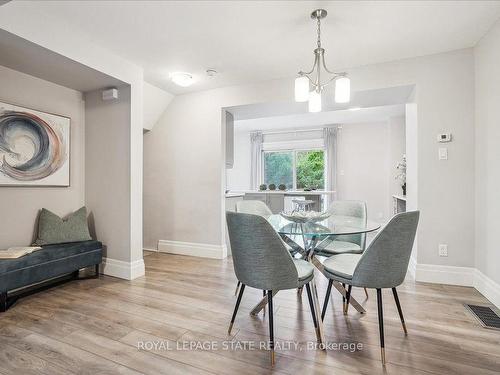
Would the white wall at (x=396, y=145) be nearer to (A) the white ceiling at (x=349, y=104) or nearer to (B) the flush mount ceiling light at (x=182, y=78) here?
(A) the white ceiling at (x=349, y=104)

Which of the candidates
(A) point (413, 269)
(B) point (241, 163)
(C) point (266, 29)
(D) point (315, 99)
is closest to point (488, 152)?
(A) point (413, 269)

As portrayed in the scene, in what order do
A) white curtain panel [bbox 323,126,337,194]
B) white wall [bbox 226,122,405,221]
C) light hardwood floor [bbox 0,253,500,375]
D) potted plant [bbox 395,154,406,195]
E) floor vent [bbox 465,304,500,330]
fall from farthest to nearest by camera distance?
white curtain panel [bbox 323,126,337,194] < white wall [bbox 226,122,405,221] < potted plant [bbox 395,154,406,195] < floor vent [bbox 465,304,500,330] < light hardwood floor [bbox 0,253,500,375]

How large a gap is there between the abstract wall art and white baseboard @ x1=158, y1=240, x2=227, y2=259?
5.39ft

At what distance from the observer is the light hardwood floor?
5.09ft

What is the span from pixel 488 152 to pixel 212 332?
2.84m

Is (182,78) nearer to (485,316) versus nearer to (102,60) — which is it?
(102,60)

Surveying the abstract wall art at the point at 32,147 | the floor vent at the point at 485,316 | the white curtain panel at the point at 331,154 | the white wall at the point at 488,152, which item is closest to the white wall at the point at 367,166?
the white curtain panel at the point at 331,154

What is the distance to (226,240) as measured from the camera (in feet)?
13.5

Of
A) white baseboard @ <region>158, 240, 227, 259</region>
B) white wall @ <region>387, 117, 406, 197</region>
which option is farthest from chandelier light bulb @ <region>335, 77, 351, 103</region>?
white wall @ <region>387, 117, 406, 197</region>

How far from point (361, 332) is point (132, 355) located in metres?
1.52

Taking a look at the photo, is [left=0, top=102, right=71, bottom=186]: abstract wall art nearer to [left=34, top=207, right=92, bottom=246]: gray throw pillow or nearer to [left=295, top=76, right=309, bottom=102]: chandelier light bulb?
[left=34, top=207, right=92, bottom=246]: gray throw pillow

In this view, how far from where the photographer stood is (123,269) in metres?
3.04

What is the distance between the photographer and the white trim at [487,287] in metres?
2.31

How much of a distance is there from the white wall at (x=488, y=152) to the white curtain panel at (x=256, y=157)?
5028 mm
